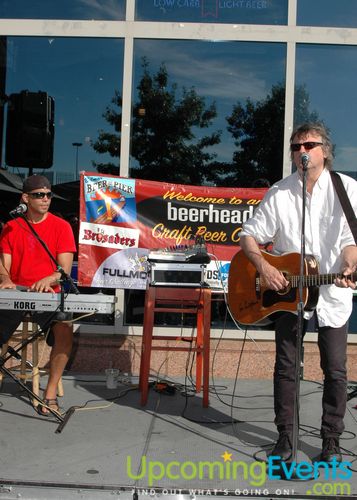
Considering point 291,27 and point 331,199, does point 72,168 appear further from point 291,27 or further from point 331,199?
point 331,199

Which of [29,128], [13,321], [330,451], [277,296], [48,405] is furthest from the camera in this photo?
[29,128]

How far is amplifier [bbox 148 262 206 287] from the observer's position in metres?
4.79

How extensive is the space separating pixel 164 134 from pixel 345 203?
307 cm

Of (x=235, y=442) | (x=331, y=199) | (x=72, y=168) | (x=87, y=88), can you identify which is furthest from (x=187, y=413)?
(x=87, y=88)

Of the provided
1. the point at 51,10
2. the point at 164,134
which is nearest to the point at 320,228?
the point at 164,134

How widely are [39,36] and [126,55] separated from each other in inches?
36.8

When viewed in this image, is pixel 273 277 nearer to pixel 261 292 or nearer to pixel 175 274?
pixel 261 292

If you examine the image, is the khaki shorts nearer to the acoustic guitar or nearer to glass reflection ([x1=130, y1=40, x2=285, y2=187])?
the acoustic guitar

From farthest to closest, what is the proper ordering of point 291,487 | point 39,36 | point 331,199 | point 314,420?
point 39,36 < point 314,420 < point 331,199 < point 291,487

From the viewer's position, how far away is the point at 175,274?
4.81 meters

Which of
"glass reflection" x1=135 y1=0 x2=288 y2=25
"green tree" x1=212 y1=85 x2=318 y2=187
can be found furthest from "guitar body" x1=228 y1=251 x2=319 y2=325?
"glass reflection" x1=135 y1=0 x2=288 y2=25

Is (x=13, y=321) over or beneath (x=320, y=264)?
beneath

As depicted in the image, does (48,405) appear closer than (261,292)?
No

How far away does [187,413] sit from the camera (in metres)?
4.60
